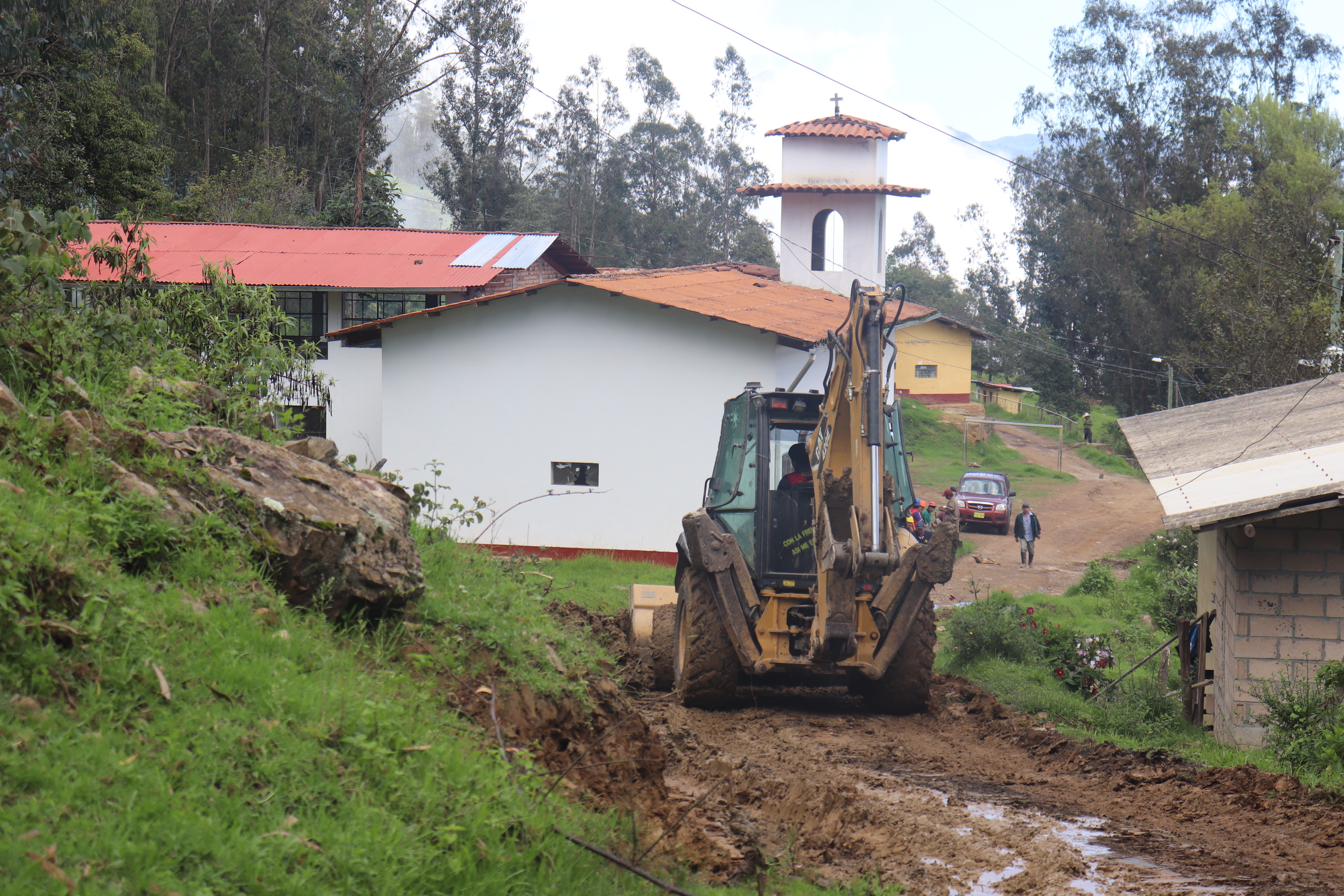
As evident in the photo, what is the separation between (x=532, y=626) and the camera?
6.77m

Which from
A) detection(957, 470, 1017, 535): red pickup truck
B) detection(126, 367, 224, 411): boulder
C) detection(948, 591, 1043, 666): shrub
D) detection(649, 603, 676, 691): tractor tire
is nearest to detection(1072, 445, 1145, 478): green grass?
detection(957, 470, 1017, 535): red pickup truck

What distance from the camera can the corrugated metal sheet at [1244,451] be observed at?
907 centimetres

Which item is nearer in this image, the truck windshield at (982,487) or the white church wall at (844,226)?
the truck windshield at (982,487)

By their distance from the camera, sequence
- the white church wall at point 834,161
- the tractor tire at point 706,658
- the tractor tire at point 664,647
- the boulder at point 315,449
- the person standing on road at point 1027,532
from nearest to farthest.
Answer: the boulder at point 315,449, the tractor tire at point 706,658, the tractor tire at point 664,647, the person standing on road at point 1027,532, the white church wall at point 834,161

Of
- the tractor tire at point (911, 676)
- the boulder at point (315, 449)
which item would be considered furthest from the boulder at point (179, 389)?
the tractor tire at point (911, 676)

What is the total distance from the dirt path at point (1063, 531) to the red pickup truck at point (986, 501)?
35 cm

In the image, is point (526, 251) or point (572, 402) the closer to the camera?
point (572, 402)

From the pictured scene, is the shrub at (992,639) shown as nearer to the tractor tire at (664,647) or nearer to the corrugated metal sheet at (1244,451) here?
the corrugated metal sheet at (1244,451)

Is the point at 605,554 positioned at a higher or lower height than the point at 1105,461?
lower

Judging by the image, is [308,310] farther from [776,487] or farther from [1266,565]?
[1266,565]

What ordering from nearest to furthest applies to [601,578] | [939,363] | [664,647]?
[664,647]
[601,578]
[939,363]

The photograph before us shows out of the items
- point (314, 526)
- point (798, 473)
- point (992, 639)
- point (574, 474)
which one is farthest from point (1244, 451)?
point (574, 474)

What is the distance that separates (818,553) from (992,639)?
196 inches

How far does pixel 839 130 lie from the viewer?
3108 cm
